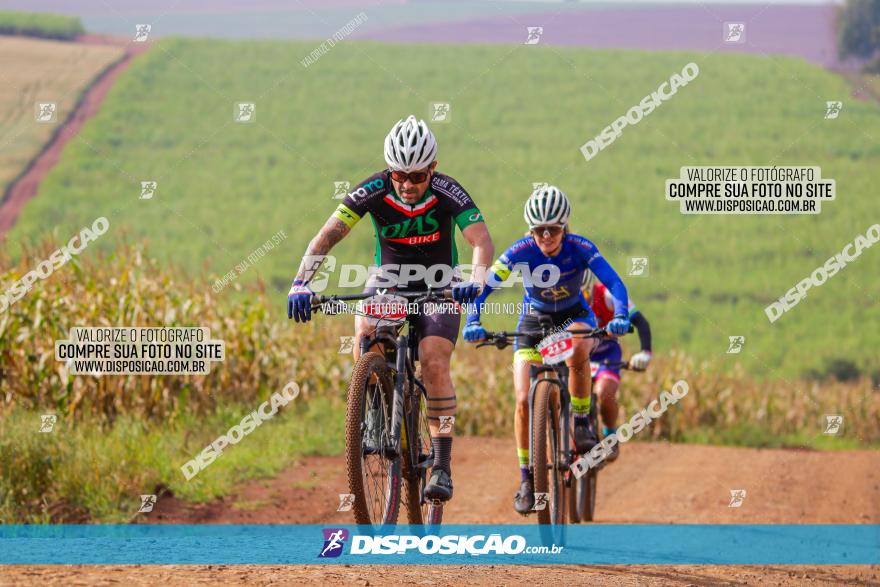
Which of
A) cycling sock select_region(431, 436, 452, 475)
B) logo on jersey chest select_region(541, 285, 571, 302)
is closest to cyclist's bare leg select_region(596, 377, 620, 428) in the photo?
logo on jersey chest select_region(541, 285, 571, 302)

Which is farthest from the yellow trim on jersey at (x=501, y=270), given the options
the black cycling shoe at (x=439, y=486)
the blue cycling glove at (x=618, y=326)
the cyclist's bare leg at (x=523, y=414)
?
the black cycling shoe at (x=439, y=486)

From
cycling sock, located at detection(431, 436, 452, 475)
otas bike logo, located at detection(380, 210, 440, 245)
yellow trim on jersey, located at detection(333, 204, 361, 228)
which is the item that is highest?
yellow trim on jersey, located at detection(333, 204, 361, 228)

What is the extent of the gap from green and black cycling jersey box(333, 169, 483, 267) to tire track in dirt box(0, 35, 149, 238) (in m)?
32.8

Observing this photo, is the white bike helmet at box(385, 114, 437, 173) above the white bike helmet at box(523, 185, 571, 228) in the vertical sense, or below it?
above

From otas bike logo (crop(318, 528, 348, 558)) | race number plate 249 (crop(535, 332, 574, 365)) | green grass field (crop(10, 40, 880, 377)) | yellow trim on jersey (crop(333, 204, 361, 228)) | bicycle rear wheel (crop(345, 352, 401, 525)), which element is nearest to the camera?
bicycle rear wheel (crop(345, 352, 401, 525))

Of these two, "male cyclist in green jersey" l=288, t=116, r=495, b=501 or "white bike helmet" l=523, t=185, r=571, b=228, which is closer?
"male cyclist in green jersey" l=288, t=116, r=495, b=501

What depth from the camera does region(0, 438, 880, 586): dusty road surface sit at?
22.9 ft

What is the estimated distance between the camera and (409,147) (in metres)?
7.72

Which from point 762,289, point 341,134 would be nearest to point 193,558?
point 762,289

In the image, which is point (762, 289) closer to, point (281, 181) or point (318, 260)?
point (281, 181)

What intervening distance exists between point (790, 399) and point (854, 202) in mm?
23734

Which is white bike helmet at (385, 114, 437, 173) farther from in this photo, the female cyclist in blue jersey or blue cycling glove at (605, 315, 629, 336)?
blue cycling glove at (605, 315, 629, 336)

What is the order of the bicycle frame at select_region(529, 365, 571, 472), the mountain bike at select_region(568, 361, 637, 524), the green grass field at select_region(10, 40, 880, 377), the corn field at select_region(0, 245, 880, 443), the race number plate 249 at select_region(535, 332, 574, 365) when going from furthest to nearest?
the green grass field at select_region(10, 40, 880, 377)
the corn field at select_region(0, 245, 880, 443)
the mountain bike at select_region(568, 361, 637, 524)
the race number plate 249 at select_region(535, 332, 574, 365)
the bicycle frame at select_region(529, 365, 571, 472)

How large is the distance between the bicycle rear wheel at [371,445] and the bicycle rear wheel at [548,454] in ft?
4.35
